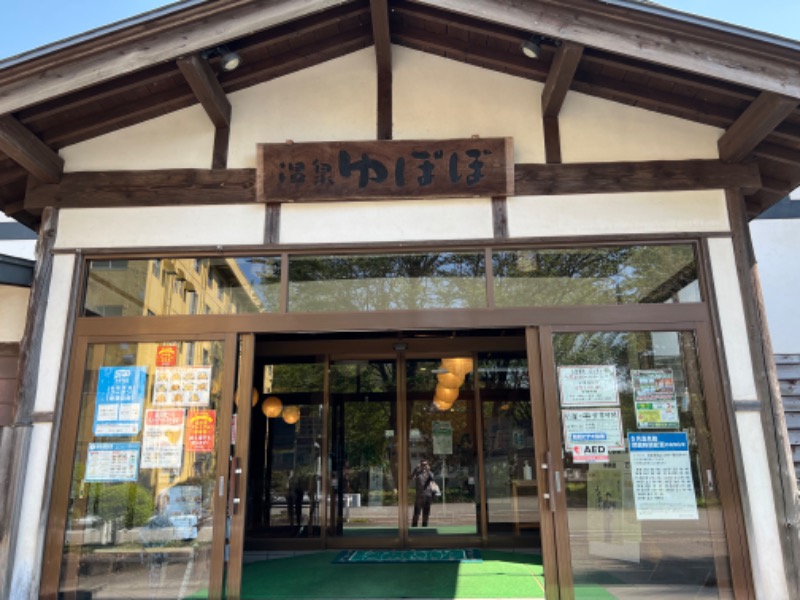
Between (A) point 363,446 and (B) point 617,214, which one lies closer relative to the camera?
(B) point 617,214

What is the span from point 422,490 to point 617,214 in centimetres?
479

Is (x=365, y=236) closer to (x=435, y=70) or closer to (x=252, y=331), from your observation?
(x=252, y=331)

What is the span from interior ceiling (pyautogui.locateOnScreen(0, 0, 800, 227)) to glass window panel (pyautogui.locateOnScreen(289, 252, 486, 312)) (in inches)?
68.4

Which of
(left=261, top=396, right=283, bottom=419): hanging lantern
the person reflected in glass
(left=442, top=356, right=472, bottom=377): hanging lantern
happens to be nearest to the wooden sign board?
(left=442, top=356, right=472, bottom=377): hanging lantern

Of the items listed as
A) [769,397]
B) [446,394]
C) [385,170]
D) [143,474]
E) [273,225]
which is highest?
[385,170]

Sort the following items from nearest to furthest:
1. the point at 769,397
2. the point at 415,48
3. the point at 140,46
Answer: the point at 140,46, the point at 769,397, the point at 415,48

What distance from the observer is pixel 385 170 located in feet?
15.5

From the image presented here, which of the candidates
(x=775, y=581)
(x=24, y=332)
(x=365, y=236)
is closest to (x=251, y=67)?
(x=365, y=236)

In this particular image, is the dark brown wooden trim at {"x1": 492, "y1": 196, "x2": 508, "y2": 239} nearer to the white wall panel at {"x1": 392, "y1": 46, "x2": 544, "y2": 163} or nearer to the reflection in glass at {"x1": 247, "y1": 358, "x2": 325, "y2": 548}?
the white wall panel at {"x1": 392, "y1": 46, "x2": 544, "y2": 163}

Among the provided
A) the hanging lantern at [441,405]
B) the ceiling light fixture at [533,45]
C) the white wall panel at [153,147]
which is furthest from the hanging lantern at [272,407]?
the ceiling light fixture at [533,45]

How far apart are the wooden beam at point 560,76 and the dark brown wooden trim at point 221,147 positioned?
272cm

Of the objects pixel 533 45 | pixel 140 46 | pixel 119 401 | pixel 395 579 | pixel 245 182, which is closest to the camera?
pixel 140 46

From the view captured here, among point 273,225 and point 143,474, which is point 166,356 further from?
point 273,225

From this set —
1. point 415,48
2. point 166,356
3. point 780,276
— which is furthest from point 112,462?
point 780,276
